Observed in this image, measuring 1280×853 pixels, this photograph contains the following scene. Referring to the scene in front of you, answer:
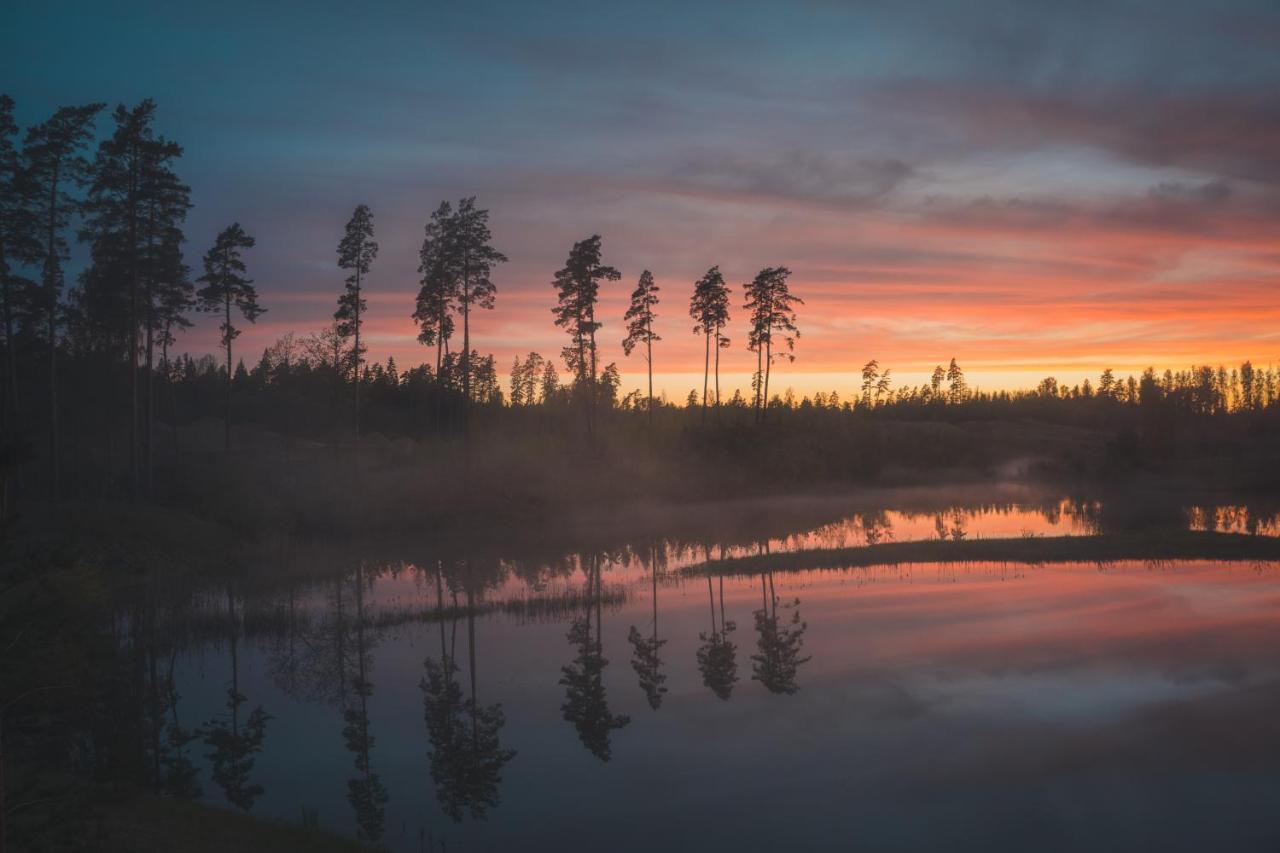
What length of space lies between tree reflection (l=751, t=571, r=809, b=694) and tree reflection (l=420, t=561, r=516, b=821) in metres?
6.23

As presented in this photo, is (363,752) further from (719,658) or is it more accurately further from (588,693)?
(719,658)

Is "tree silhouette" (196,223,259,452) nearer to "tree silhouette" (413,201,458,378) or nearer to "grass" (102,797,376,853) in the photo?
"tree silhouette" (413,201,458,378)

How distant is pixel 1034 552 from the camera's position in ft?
117

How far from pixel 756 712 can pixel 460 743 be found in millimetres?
5920

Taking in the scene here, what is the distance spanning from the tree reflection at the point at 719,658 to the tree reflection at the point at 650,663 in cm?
105

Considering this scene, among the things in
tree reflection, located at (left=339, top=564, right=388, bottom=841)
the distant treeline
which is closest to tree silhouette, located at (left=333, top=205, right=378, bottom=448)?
the distant treeline

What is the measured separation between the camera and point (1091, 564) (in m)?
33.6

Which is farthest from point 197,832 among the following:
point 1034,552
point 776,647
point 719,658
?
point 1034,552

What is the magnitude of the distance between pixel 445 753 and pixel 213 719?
5528mm

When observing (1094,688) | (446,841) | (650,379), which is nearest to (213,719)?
(446,841)

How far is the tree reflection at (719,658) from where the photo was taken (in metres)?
19.4

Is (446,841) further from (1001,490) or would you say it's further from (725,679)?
(1001,490)

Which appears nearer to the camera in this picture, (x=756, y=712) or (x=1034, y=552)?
(x=756, y=712)

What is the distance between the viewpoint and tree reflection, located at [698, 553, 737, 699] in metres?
19.4
